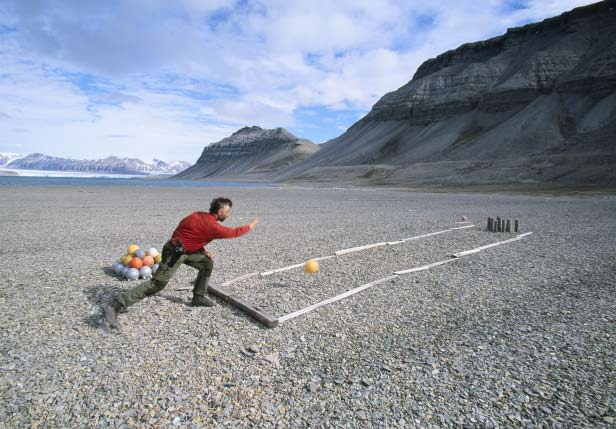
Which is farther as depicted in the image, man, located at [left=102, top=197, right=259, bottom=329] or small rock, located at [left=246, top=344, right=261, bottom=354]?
man, located at [left=102, top=197, right=259, bottom=329]

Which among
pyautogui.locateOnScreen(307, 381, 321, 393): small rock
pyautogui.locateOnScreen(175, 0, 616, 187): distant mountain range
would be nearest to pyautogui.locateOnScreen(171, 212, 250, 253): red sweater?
pyautogui.locateOnScreen(307, 381, 321, 393): small rock

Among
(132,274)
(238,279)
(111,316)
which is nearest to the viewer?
(111,316)

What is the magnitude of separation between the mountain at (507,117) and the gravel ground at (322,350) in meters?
54.3

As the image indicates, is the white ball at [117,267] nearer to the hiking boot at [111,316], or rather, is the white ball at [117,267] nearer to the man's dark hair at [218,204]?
the hiking boot at [111,316]

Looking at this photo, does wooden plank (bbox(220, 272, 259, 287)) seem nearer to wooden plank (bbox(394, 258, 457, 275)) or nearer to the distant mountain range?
wooden plank (bbox(394, 258, 457, 275))

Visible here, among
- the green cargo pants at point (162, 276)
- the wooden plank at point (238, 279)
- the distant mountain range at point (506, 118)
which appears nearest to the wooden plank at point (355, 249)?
the wooden plank at point (238, 279)

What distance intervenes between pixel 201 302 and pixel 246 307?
929 millimetres

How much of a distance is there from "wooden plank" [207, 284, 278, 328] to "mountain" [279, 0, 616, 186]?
191 feet

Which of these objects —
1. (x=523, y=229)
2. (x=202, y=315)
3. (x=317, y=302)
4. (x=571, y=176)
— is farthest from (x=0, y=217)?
(x=571, y=176)

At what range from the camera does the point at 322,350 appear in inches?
209

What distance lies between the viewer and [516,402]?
4203 mm

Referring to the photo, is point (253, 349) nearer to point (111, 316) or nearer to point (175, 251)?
point (175, 251)

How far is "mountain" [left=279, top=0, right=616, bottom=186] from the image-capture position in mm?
63938

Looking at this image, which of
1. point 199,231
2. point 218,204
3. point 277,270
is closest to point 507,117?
point 277,270
